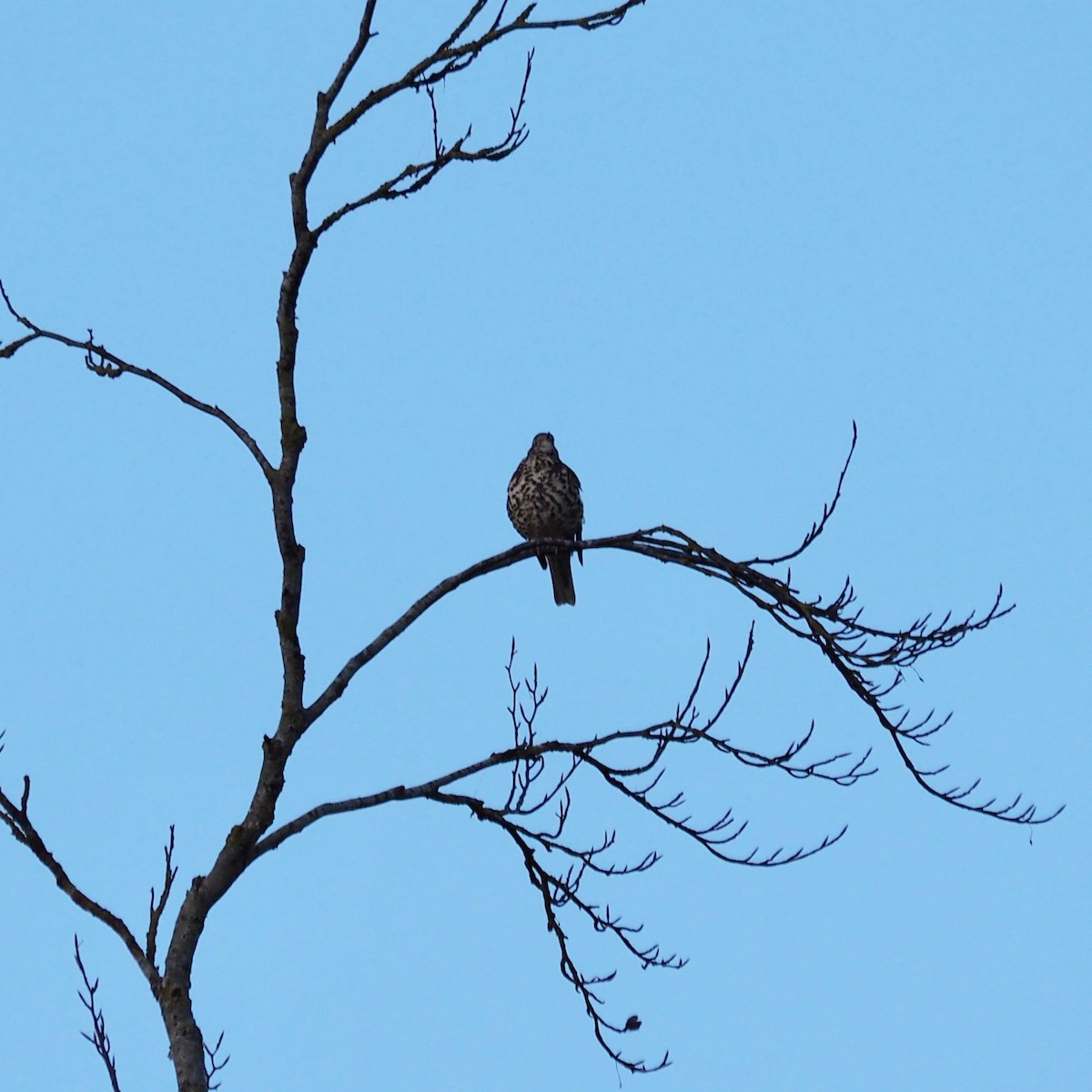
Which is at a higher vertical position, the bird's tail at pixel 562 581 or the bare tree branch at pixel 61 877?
the bird's tail at pixel 562 581

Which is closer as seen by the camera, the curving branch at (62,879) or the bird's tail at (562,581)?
the curving branch at (62,879)

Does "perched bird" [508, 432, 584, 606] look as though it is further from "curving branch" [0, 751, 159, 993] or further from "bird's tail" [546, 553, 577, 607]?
"curving branch" [0, 751, 159, 993]

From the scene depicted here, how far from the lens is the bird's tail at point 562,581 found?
9.98m

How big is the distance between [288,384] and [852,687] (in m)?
2.07

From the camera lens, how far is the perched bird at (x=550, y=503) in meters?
10.0

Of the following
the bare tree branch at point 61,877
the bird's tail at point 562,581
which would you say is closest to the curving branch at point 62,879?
the bare tree branch at point 61,877

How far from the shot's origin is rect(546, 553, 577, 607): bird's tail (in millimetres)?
9984

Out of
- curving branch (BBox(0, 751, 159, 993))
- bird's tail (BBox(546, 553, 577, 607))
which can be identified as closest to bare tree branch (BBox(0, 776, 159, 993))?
curving branch (BBox(0, 751, 159, 993))

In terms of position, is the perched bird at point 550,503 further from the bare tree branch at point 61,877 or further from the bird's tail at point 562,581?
the bare tree branch at point 61,877

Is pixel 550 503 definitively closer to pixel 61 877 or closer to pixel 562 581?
pixel 562 581

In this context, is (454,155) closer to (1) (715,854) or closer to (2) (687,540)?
(2) (687,540)

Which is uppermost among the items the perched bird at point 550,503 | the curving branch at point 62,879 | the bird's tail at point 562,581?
the perched bird at point 550,503

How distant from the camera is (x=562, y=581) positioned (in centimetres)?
1000

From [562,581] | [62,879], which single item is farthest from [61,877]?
[562,581]
